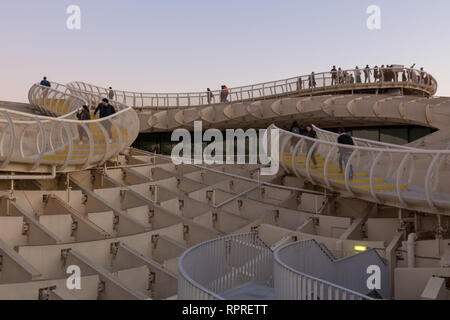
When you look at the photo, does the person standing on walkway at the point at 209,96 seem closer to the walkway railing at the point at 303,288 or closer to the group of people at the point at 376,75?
the group of people at the point at 376,75

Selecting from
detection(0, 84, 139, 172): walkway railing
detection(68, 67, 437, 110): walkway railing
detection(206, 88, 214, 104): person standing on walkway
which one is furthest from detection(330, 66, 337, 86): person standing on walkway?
detection(0, 84, 139, 172): walkway railing

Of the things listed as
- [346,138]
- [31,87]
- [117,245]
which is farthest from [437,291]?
[31,87]

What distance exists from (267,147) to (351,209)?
13.1 ft

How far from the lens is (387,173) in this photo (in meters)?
11.3

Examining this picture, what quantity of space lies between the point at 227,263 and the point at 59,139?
604 centimetres

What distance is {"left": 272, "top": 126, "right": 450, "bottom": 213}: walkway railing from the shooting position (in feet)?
33.3

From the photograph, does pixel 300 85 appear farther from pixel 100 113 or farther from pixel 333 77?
pixel 100 113

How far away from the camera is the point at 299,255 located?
8438 millimetres

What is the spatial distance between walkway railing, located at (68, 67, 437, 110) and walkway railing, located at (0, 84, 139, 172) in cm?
1042

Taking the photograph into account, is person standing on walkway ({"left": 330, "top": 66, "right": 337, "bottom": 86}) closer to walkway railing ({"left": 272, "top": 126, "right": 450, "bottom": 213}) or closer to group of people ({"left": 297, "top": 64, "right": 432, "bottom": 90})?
group of people ({"left": 297, "top": 64, "right": 432, "bottom": 90})

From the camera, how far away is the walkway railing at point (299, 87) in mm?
23969

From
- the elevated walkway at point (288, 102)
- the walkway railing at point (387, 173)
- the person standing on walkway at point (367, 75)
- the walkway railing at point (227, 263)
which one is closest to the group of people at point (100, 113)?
the walkway railing at point (227, 263)

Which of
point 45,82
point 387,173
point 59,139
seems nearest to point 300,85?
point 45,82

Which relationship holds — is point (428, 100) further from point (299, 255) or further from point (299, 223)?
point (299, 255)
